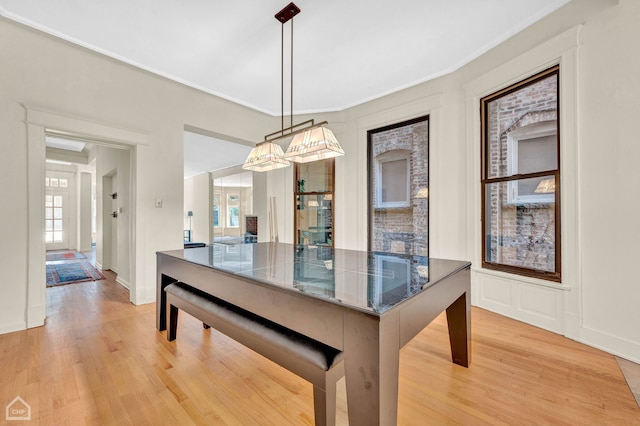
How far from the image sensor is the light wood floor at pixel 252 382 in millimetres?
1555

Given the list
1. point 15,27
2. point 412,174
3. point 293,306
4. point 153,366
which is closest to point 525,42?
point 412,174

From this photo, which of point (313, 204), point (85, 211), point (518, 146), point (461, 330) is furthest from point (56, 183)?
point (518, 146)

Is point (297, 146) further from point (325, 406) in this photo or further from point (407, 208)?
point (407, 208)

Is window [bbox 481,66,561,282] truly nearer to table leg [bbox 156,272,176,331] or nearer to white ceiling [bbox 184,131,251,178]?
table leg [bbox 156,272,176,331]

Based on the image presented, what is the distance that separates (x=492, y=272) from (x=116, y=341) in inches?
155

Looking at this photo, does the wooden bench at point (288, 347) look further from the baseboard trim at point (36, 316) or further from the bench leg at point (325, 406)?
the baseboard trim at point (36, 316)

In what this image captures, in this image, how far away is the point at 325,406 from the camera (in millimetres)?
1214

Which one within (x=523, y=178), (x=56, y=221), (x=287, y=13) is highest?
(x=287, y=13)

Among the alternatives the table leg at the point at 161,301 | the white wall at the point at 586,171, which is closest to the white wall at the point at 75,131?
the table leg at the point at 161,301

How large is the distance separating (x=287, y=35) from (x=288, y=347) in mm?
2925

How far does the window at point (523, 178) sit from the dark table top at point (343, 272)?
5.36ft

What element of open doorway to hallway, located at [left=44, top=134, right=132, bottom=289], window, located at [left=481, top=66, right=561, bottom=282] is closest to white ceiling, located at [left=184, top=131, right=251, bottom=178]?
open doorway to hallway, located at [left=44, top=134, right=132, bottom=289]

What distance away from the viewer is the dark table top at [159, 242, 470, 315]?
46.6 inches

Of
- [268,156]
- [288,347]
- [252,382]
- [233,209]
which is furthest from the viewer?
[233,209]
